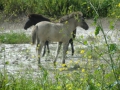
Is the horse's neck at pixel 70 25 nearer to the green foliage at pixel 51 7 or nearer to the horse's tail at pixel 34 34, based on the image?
the horse's tail at pixel 34 34

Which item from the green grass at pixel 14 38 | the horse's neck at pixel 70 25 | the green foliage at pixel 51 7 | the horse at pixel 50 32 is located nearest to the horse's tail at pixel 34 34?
the horse at pixel 50 32

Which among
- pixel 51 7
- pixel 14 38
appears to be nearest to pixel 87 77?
pixel 14 38

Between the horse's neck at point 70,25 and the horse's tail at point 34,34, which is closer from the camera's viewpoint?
the horse's tail at point 34,34

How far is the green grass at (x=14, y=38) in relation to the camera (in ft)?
39.9

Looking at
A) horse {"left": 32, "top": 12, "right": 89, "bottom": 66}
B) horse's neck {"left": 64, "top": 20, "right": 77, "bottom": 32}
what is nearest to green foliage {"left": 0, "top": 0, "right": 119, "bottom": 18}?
horse's neck {"left": 64, "top": 20, "right": 77, "bottom": 32}

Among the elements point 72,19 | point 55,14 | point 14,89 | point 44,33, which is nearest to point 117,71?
point 14,89

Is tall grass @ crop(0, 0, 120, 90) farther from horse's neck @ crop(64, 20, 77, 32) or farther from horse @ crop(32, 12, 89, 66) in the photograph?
horse's neck @ crop(64, 20, 77, 32)

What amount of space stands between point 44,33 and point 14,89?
397 centimetres

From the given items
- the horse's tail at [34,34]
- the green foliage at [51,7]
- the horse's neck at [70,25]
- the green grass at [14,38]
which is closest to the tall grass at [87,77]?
the horse's tail at [34,34]

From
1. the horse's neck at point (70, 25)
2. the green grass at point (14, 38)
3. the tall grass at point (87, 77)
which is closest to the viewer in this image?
the tall grass at point (87, 77)

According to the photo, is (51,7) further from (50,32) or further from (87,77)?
(87,77)

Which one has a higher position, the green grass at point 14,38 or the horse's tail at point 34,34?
the horse's tail at point 34,34

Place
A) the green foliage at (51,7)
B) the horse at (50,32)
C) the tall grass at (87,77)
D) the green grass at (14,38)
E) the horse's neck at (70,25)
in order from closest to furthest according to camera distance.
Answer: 1. the tall grass at (87,77)
2. the horse at (50,32)
3. the horse's neck at (70,25)
4. the green grass at (14,38)
5. the green foliage at (51,7)

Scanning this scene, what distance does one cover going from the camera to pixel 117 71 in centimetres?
478
